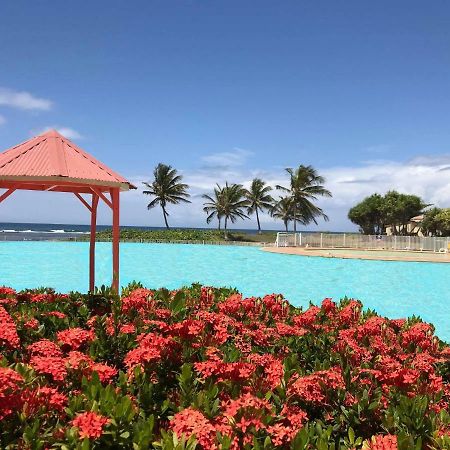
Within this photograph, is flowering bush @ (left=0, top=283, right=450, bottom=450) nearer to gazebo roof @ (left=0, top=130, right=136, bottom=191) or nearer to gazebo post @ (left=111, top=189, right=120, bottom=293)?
gazebo roof @ (left=0, top=130, right=136, bottom=191)

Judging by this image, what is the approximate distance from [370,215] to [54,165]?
6196 centimetres

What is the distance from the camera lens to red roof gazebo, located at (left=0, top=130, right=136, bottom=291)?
8.30 metres

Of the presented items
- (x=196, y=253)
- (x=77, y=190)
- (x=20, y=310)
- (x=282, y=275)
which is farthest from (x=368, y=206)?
(x=20, y=310)

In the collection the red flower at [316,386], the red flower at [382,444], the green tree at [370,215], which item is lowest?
the red flower at [382,444]

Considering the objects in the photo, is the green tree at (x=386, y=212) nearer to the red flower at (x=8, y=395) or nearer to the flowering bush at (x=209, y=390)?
the flowering bush at (x=209, y=390)

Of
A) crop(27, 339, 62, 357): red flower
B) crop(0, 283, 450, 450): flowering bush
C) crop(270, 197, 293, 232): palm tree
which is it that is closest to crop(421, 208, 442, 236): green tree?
crop(270, 197, 293, 232): palm tree

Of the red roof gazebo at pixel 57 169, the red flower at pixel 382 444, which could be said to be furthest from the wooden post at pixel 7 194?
the red flower at pixel 382 444

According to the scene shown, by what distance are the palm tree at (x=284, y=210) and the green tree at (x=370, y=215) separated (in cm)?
1483

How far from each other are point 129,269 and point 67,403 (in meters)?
26.7

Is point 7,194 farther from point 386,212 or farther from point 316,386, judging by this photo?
point 386,212

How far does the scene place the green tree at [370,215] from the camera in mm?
65062

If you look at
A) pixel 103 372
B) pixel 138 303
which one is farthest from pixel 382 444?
pixel 138 303

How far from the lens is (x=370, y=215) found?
66125 millimetres

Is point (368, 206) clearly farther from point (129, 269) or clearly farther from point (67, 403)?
point (67, 403)
